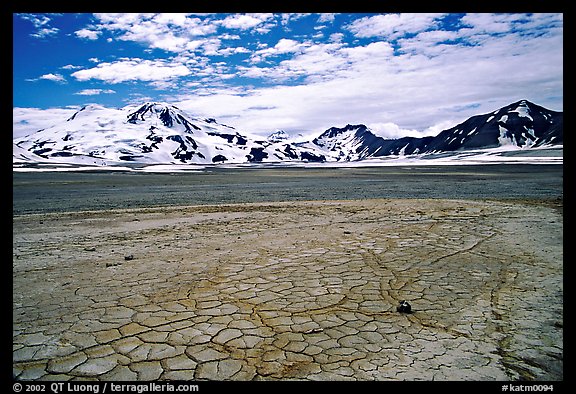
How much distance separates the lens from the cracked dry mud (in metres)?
3.52

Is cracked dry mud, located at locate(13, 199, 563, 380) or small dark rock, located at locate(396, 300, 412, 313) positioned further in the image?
A: small dark rock, located at locate(396, 300, 412, 313)

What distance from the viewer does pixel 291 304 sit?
499cm

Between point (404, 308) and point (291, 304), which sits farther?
point (291, 304)

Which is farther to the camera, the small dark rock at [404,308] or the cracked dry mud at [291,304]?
the small dark rock at [404,308]

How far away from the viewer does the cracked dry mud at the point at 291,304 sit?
352 centimetres
